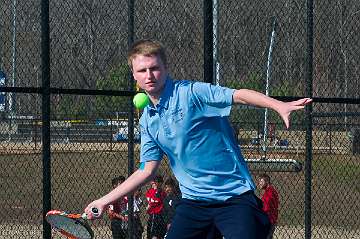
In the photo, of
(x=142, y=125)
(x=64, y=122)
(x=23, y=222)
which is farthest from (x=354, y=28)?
(x=142, y=125)

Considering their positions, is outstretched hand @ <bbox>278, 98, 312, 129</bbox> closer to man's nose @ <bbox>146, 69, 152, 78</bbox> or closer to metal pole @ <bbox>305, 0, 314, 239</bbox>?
man's nose @ <bbox>146, 69, 152, 78</bbox>

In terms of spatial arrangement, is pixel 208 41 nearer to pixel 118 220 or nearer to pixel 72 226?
pixel 118 220

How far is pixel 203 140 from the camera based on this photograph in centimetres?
459

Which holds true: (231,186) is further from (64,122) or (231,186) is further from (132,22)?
(64,122)

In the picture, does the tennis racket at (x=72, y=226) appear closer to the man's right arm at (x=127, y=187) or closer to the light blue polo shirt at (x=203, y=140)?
the man's right arm at (x=127, y=187)

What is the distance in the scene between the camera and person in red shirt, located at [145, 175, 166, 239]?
9961 millimetres

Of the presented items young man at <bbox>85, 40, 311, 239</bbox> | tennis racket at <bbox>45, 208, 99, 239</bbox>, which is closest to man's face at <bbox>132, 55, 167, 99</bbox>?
young man at <bbox>85, 40, 311, 239</bbox>

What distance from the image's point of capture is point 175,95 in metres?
4.64

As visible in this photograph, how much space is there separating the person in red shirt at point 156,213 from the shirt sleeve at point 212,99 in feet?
17.8

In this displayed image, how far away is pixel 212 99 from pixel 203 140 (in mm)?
209

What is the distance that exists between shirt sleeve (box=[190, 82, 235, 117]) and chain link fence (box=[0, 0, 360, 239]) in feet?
10.4

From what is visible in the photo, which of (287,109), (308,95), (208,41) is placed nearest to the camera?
(287,109)

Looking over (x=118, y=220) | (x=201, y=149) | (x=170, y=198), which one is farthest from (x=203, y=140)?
(x=170, y=198)

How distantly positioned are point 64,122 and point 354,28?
298 centimetres
